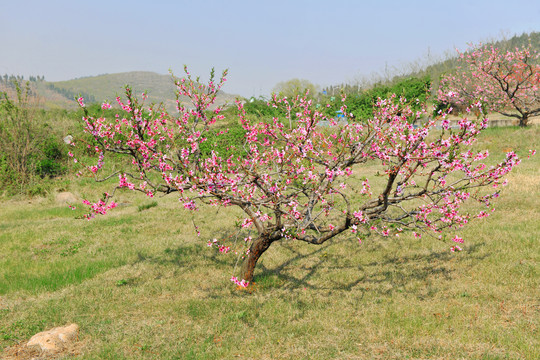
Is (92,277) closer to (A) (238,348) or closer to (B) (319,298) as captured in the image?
(A) (238,348)

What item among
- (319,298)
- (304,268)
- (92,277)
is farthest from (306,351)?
(92,277)

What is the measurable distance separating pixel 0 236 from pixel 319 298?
12.3m

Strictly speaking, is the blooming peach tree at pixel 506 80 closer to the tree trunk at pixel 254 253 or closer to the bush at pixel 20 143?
the tree trunk at pixel 254 253

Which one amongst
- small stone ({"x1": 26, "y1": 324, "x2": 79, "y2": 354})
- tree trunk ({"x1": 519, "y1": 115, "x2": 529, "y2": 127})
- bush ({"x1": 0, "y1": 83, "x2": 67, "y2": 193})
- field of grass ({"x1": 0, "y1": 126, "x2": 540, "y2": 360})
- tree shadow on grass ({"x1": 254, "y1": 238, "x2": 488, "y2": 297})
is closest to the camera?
field of grass ({"x1": 0, "y1": 126, "x2": 540, "y2": 360})

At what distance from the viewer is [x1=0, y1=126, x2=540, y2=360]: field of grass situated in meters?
6.48

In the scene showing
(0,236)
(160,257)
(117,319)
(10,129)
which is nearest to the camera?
(117,319)

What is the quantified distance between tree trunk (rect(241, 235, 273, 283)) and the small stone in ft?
12.4

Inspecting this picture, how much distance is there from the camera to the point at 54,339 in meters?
6.85

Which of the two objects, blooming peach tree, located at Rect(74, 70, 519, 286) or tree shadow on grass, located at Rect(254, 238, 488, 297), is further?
tree shadow on grass, located at Rect(254, 238, 488, 297)

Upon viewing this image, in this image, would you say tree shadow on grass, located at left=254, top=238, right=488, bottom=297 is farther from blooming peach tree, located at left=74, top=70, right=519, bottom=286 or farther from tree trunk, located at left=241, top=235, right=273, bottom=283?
blooming peach tree, located at left=74, top=70, right=519, bottom=286

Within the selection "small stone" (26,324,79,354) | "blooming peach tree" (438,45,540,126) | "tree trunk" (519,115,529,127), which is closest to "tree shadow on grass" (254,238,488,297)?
"small stone" (26,324,79,354)

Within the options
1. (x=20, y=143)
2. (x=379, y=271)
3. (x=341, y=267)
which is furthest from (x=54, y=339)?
(x=20, y=143)

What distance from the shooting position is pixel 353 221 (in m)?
7.27

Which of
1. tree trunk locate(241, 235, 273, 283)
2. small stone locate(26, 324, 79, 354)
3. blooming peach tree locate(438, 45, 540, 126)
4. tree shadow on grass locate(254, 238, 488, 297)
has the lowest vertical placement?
tree shadow on grass locate(254, 238, 488, 297)
